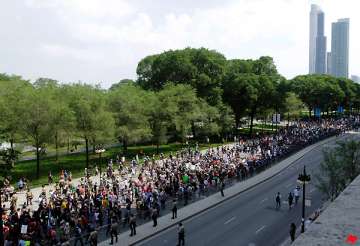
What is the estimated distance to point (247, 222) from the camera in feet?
99.7

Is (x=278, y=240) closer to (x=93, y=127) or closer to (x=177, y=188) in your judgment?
(x=177, y=188)

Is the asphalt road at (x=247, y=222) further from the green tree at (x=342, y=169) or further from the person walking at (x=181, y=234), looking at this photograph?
the green tree at (x=342, y=169)

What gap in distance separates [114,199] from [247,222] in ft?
31.1

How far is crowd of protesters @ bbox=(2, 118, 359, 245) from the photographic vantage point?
24438 millimetres

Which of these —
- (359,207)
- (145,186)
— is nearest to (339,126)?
(145,186)

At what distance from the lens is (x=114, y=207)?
2823cm

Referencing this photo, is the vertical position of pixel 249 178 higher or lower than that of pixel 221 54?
lower

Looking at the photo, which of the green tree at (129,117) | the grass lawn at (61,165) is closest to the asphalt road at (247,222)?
the grass lawn at (61,165)

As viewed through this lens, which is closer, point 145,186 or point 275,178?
point 145,186

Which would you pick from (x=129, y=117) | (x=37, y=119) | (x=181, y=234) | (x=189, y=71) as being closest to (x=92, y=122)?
(x=37, y=119)

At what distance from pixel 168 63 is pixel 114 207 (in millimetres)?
59960

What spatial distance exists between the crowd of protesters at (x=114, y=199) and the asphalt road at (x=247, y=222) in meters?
2.10

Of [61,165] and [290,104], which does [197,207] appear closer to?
[61,165]

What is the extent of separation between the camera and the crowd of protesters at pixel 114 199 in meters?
24.4
